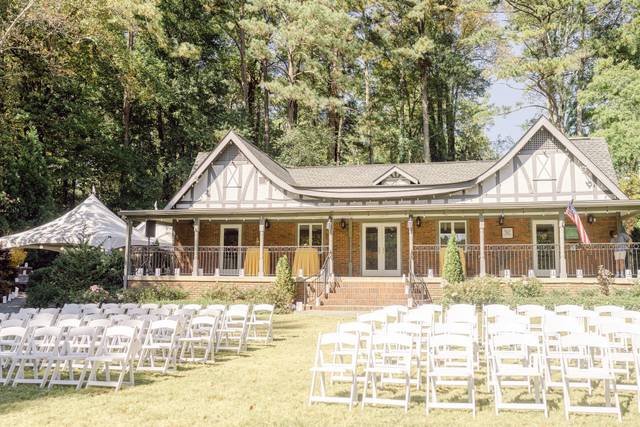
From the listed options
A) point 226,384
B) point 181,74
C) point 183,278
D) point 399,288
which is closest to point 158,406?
point 226,384

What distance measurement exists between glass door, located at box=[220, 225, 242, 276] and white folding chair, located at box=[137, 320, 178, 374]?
1187 cm

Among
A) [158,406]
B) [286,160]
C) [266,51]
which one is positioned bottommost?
[158,406]

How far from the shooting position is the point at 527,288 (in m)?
17.9

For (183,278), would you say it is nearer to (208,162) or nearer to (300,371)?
(208,162)

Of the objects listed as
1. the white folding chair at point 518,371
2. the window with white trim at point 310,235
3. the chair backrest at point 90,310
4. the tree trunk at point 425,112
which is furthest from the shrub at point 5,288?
the tree trunk at point 425,112

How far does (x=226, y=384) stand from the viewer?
8.28 meters

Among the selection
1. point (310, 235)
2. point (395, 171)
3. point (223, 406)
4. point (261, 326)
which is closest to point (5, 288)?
point (310, 235)

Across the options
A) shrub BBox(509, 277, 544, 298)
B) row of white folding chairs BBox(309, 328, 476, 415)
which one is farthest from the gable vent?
row of white folding chairs BBox(309, 328, 476, 415)

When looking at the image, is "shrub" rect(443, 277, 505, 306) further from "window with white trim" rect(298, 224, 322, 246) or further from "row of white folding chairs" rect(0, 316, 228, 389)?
"row of white folding chairs" rect(0, 316, 228, 389)

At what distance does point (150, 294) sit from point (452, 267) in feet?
34.0

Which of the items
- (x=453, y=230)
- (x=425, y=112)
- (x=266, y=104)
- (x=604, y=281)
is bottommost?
(x=604, y=281)

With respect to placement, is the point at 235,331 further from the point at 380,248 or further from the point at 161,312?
the point at 380,248

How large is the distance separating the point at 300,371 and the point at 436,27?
3237 cm

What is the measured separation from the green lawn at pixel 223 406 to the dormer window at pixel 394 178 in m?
16.0
